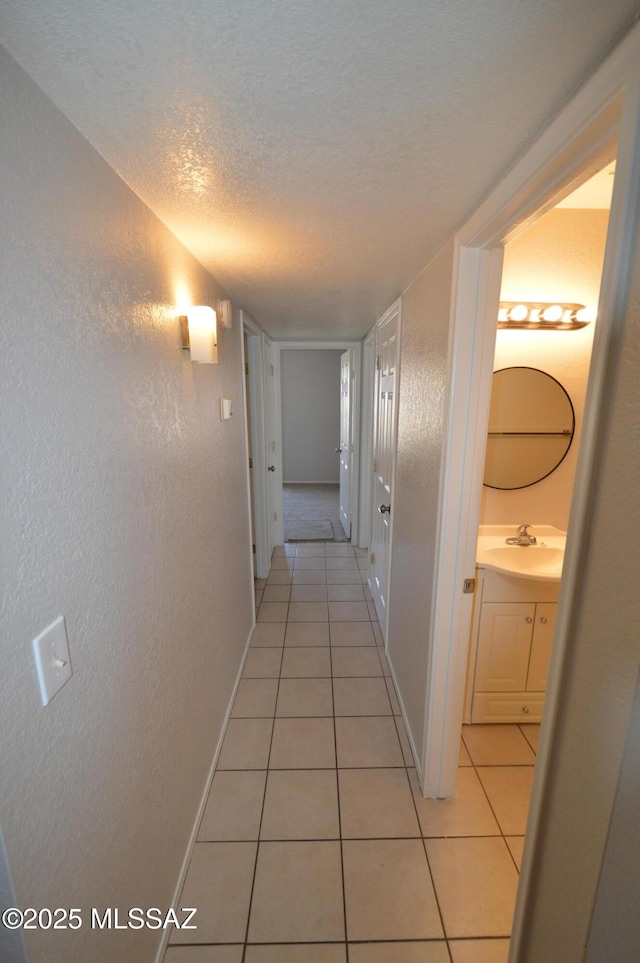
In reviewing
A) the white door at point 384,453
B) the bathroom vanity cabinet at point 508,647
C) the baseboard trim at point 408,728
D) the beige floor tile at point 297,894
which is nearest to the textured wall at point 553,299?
the bathroom vanity cabinet at point 508,647

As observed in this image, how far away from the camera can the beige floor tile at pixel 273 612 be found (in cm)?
308

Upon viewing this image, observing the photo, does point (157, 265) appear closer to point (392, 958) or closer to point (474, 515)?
point (474, 515)

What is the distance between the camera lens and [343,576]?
12.3 feet

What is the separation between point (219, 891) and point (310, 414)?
602 cm

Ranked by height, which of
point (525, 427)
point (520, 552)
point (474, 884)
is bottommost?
point (474, 884)

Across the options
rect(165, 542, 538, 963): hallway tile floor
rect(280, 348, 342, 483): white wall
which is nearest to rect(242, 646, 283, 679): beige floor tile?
rect(165, 542, 538, 963): hallway tile floor

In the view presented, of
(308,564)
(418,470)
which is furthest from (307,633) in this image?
(418,470)

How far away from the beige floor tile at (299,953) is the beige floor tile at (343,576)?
7.90ft

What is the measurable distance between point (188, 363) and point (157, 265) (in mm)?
357

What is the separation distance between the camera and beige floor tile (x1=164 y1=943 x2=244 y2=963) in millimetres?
1238

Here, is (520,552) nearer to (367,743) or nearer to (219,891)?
(367,743)

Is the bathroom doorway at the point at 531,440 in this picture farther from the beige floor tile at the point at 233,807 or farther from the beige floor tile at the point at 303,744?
the beige floor tile at the point at 233,807

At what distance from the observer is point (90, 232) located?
0.88 m

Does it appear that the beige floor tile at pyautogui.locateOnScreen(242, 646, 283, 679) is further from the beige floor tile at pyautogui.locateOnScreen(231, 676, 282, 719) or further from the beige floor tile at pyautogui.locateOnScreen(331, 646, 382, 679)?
the beige floor tile at pyautogui.locateOnScreen(331, 646, 382, 679)
